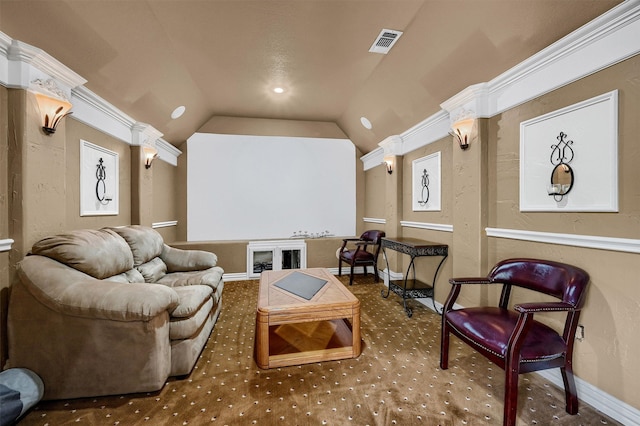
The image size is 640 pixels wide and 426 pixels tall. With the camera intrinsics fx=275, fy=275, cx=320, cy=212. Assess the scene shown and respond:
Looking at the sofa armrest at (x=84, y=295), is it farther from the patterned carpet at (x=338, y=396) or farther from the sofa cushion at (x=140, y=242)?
the sofa cushion at (x=140, y=242)

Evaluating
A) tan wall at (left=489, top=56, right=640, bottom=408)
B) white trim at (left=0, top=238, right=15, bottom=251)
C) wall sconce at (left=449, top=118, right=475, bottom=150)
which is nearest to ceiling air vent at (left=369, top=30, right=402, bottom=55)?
wall sconce at (left=449, top=118, right=475, bottom=150)

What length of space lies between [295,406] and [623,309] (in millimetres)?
2046

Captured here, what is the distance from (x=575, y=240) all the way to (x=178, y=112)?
4482 millimetres

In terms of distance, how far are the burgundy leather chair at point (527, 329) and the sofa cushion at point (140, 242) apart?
2.88 m

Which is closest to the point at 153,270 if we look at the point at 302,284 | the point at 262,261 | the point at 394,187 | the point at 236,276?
the point at 302,284

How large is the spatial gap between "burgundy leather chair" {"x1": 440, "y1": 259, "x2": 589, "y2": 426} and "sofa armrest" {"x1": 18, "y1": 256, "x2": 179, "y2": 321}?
2058mm

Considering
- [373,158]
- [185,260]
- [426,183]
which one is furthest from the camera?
[373,158]

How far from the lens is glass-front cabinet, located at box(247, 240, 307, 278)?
483 cm

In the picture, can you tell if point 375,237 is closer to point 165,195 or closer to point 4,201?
point 165,195

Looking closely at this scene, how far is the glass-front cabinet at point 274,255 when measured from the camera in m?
4.83

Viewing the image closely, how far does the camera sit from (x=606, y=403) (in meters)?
1.67

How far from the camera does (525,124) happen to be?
7.44 ft

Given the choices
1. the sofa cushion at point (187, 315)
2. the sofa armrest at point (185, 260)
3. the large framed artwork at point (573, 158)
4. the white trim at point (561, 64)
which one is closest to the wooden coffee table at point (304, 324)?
the sofa cushion at point (187, 315)

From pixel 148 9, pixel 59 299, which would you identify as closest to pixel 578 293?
pixel 59 299
